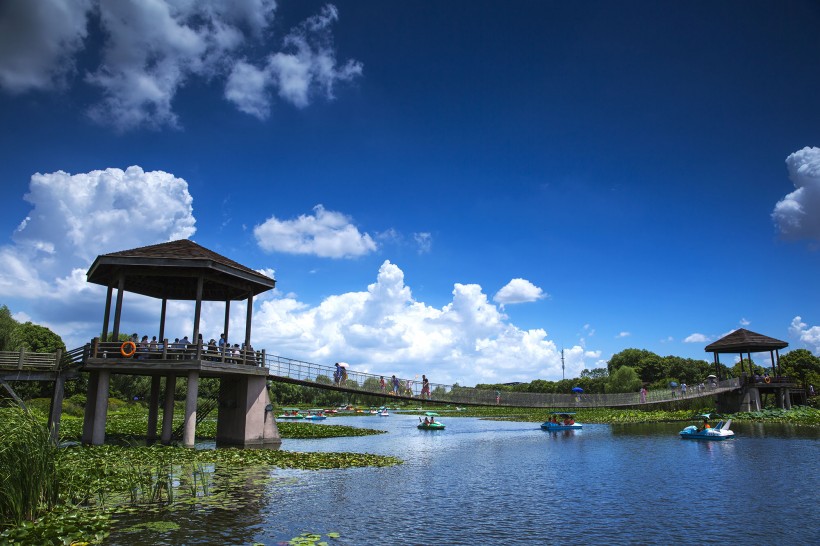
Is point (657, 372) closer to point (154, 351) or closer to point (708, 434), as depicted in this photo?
point (708, 434)

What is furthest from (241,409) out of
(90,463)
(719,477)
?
(719,477)

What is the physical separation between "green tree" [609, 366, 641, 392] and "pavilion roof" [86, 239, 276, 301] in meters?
75.4

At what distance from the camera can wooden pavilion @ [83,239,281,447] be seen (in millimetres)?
25688

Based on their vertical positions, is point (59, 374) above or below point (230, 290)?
below

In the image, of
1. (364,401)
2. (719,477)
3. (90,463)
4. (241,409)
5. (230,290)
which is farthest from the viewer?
(364,401)

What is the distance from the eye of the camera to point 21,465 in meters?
11.4

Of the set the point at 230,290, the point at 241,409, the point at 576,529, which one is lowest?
the point at 576,529

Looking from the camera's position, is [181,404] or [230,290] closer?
[230,290]

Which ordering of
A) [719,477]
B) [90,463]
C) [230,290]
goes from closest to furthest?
1. [90,463]
2. [719,477]
3. [230,290]

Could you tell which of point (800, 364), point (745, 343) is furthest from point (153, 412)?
point (800, 364)

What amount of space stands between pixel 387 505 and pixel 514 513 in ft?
12.0

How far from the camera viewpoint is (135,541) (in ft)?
38.4

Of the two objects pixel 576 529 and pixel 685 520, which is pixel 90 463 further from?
pixel 685 520

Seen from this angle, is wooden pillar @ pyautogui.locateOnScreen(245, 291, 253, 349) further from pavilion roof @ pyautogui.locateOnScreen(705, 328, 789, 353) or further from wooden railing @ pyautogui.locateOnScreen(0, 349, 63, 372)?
pavilion roof @ pyautogui.locateOnScreen(705, 328, 789, 353)
